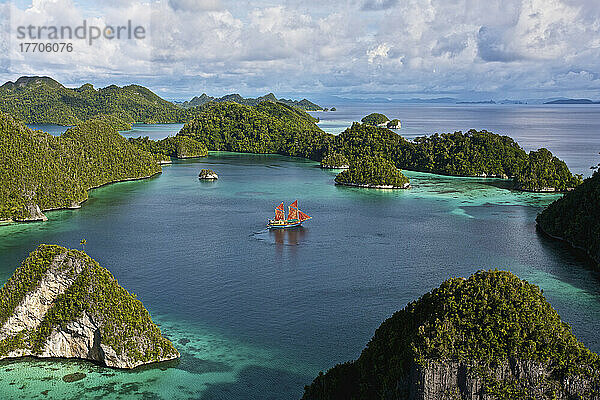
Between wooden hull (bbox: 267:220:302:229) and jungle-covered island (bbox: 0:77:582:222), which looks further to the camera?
jungle-covered island (bbox: 0:77:582:222)

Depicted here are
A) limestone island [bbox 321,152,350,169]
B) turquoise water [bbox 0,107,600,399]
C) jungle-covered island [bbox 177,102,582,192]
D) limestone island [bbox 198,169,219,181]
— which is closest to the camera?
turquoise water [bbox 0,107,600,399]

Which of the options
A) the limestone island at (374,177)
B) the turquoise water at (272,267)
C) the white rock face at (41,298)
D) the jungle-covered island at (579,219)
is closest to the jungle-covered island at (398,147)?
the turquoise water at (272,267)

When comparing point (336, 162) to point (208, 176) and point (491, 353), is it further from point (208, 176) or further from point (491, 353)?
point (491, 353)

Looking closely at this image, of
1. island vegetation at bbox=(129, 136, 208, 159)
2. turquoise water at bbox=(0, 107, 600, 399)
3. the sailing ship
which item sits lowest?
turquoise water at bbox=(0, 107, 600, 399)

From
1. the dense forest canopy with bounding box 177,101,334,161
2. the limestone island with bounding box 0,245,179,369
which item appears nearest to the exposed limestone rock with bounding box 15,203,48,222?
the limestone island with bounding box 0,245,179,369

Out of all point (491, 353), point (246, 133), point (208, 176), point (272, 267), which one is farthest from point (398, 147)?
point (491, 353)

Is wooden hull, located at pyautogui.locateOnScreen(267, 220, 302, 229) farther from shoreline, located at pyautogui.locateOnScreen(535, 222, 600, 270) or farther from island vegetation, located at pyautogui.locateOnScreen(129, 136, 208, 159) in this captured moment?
island vegetation, located at pyautogui.locateOnScreen(129, 136, 208, 159)

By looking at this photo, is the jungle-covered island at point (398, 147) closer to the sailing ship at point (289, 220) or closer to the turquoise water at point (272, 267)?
the turquoise water at point (272, 267)
